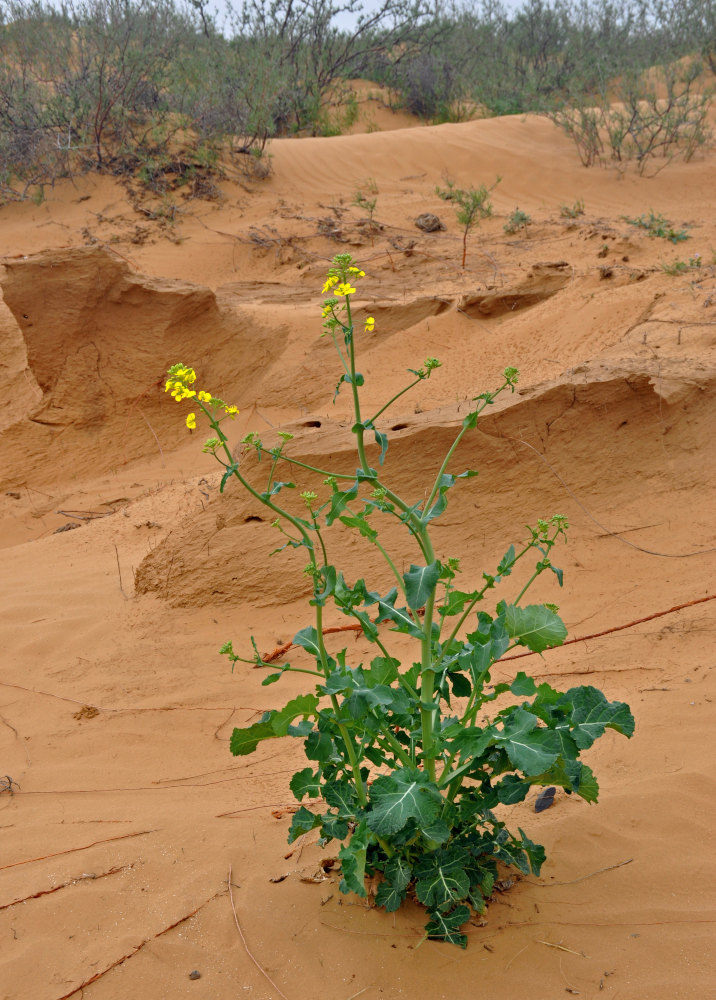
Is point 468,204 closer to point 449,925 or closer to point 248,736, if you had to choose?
point 248,736

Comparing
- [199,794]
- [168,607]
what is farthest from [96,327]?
[199,794]

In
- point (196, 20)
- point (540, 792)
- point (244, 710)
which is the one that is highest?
point (196, 20)

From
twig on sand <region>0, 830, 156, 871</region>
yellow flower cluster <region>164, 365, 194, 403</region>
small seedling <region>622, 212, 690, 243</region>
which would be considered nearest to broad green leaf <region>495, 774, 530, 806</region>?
yellow flower cluster <region>164, 365, 194, 403</region>

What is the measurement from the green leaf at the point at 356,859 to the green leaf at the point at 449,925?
0.68ft

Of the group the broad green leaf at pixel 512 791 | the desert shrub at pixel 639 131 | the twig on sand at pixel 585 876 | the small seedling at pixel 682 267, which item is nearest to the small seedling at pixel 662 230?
the small seedling at pixel 682 267

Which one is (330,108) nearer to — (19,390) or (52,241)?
(52,241)

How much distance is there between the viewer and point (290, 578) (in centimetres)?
427

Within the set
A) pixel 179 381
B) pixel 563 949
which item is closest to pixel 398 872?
pixel 563 949

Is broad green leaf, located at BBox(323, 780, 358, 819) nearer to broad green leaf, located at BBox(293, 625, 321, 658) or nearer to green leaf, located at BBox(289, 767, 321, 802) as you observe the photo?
green leaf, located at BBox(289, 767, 321, 802)

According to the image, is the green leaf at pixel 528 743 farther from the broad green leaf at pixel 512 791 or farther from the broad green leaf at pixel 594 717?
the broad green leaf at pixel 512 791

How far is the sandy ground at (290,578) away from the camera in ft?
6.75

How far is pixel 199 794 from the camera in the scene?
114 inches

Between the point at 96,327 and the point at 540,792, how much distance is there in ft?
19.6

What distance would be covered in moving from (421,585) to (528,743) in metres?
0.39
